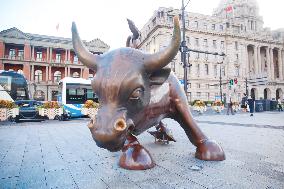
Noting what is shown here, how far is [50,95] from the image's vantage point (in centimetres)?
4394

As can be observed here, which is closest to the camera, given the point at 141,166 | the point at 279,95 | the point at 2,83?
the point at 141,166

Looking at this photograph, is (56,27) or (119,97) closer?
(119,97)

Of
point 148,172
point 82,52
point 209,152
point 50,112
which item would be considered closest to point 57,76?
point 50,112

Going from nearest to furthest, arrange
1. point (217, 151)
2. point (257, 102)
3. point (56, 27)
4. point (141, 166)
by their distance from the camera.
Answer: point (141, 166)
point (217, 151)
point (257, 102)
point (56, 27)

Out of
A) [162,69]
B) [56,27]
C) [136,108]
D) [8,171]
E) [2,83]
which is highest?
[56,27]

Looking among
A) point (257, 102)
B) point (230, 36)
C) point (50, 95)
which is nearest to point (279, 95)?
point (230, 36)

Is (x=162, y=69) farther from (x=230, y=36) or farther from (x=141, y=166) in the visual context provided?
(x=230, y=36)

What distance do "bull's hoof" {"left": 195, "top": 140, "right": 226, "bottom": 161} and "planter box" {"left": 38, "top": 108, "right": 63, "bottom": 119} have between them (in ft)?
46.9

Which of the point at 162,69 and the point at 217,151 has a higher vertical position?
the point at 162,69

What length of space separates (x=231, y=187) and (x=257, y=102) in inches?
1150

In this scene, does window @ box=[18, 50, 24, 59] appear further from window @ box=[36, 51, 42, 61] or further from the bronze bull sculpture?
the bronze bull sculpture

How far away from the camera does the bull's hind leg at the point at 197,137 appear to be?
307 centimetres

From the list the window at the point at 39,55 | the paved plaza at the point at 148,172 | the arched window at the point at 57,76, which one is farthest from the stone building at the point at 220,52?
the paved plaza at the point at 148,172

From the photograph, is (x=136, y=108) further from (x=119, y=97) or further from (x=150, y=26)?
(x=150, y=26)
